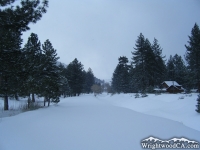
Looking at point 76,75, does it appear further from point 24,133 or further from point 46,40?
point 24,133

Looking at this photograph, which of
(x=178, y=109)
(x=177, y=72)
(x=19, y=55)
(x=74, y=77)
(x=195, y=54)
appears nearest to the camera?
(x=19, y=55)

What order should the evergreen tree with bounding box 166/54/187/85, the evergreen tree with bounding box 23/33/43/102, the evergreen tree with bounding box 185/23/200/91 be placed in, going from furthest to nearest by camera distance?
the evergreen tree with bounding box 166/54/187/85 → the evergreen tree with bounding box 185/23/200/91 → the evergreen tree with bounding box 23/33/43/102

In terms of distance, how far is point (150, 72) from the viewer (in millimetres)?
32031

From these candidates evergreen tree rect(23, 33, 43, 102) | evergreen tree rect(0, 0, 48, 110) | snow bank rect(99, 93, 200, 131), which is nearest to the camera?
evergreen tree rect(0, 0, 48, 110)

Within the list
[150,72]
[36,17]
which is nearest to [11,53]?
[36,17]

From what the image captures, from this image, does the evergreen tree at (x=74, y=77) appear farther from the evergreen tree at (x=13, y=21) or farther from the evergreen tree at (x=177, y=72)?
the evergreen tree at (x=13, y=21)

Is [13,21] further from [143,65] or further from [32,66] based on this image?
[143,65]

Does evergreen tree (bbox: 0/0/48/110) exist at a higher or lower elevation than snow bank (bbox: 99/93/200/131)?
higher

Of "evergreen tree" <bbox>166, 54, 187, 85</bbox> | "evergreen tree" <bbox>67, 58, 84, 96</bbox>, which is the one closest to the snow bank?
"evergreen tree" <bbox>67, 58, 84, 96</bbox>

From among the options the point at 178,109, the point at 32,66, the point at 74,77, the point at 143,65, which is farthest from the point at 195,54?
the point at 74,77

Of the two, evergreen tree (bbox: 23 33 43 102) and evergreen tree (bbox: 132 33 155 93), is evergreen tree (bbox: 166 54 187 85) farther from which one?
evergreen tree (bbox: 23 33 43 102)

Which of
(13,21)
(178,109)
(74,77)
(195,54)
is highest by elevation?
(195,54)

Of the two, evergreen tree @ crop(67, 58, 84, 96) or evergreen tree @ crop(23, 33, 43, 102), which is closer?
evergreen tree @ crop(23, 33, 43, 102)

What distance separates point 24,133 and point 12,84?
12.8 metres
